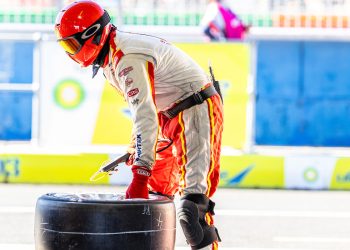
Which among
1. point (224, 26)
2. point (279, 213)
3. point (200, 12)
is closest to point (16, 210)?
point (279, 213)

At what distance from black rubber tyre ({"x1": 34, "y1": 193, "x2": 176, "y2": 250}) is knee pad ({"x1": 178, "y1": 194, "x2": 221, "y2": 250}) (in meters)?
0.44

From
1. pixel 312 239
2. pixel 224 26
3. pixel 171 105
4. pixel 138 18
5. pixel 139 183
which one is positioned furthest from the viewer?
pixel 138 18

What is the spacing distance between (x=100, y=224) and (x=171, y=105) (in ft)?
3.44

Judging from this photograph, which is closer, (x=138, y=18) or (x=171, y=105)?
(x=171, y=105)

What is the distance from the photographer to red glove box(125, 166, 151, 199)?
475 cm

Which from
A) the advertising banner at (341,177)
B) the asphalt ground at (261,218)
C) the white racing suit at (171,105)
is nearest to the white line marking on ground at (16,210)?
the asphalt ground at (261,218)

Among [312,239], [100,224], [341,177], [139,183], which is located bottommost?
[341,177]

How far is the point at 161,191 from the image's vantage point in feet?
17.9

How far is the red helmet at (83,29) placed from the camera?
4.89m

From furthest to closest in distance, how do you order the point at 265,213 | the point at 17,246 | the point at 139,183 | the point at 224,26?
the point at 224,26 < the point at 265,213 < the point at 17,246 < the point at 139,183

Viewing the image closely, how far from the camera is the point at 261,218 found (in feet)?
28.2

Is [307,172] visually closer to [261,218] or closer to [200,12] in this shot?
[261,218]

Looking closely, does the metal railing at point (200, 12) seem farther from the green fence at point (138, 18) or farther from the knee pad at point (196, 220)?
the knee pad at point (196, 220)

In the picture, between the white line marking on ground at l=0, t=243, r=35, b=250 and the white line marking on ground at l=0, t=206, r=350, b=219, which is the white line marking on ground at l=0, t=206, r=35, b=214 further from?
the white line marking on ground at l=0, t=243, r=35, b=250
